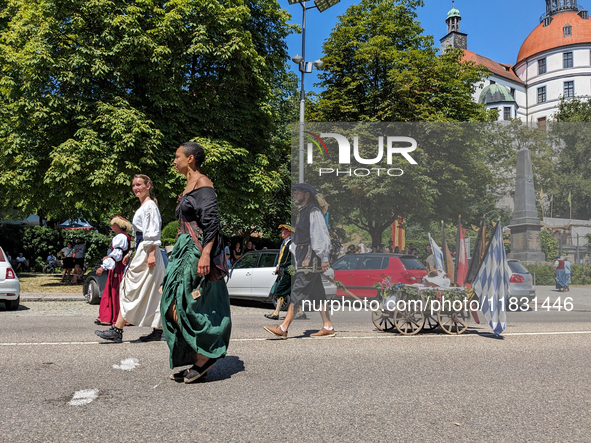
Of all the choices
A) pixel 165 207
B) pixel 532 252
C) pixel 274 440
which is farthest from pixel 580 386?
pixel 165 207

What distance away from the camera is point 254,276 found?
13023 mm

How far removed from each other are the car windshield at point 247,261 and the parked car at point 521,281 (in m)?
6.20

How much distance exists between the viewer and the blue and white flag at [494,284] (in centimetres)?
781

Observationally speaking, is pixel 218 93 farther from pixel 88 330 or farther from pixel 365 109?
pixel 88 330

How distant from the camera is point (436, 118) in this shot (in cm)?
2372

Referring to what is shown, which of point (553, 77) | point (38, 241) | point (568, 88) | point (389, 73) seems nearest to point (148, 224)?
point (389, 73)

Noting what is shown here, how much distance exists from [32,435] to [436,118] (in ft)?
74.2

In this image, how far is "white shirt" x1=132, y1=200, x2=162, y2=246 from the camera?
6.41 m

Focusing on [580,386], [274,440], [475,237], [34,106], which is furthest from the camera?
[34,106]

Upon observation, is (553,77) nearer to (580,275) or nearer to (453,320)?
(580,275)

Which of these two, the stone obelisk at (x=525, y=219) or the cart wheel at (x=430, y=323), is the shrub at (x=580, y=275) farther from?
the cart wheel at (x=430, y=323)

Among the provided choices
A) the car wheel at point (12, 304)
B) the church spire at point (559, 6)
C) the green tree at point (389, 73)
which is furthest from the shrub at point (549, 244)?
the church spire at point (559, 6)

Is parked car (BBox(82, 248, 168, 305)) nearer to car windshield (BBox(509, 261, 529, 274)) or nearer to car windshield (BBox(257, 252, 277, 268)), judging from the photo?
car windshield (BBox(257, 252, 277, 268))

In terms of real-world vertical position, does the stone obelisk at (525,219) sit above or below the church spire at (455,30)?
below
